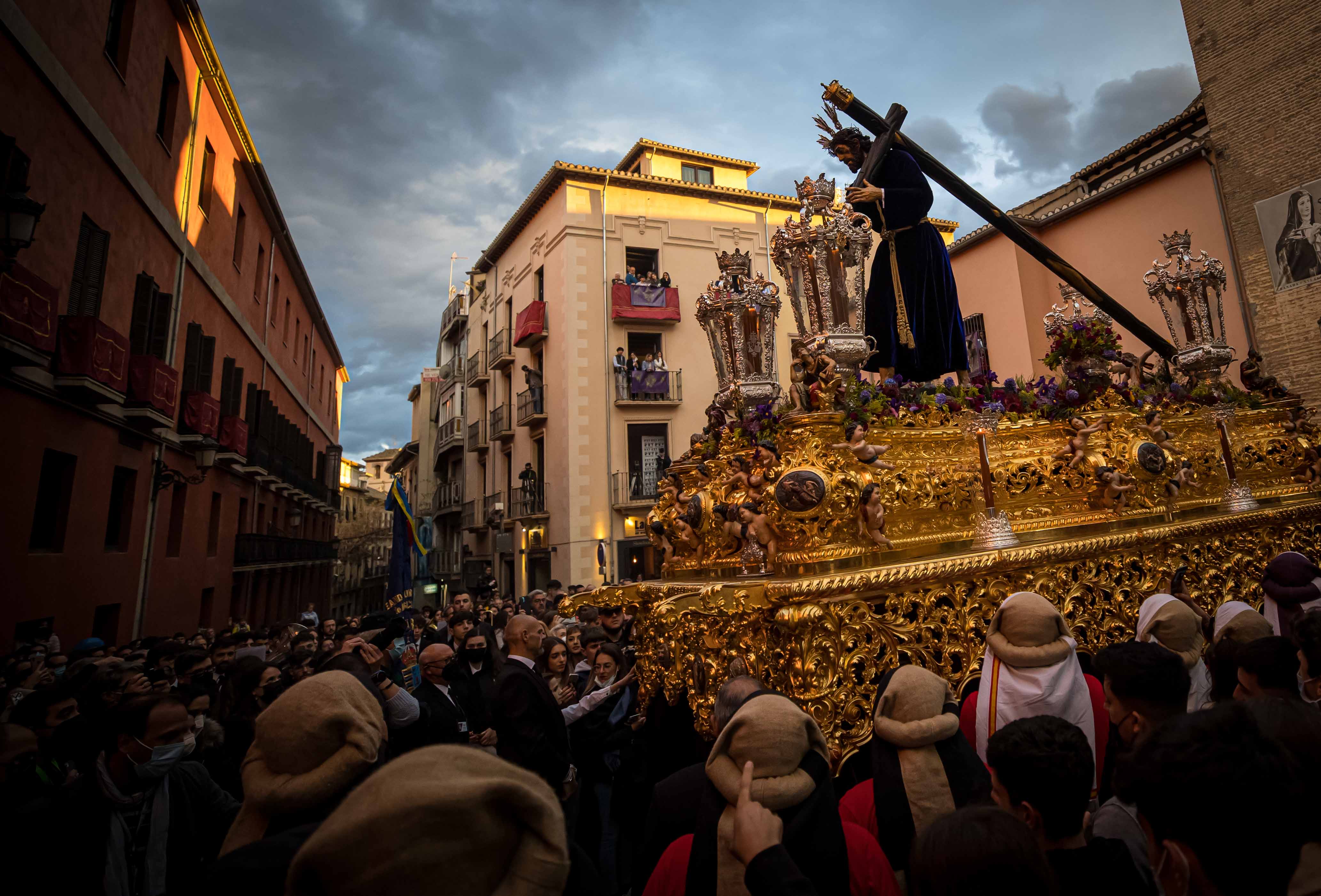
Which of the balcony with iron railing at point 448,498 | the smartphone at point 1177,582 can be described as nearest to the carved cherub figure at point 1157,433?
the smartphone at point 1177,582

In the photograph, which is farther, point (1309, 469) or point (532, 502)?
point (532, 502)

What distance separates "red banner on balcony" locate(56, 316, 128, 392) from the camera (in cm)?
806

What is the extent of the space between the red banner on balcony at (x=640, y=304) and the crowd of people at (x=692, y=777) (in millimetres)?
16469

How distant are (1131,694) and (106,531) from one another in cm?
1201

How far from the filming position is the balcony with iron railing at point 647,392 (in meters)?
20.0

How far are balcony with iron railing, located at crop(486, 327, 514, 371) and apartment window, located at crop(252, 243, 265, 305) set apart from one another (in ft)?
24.4

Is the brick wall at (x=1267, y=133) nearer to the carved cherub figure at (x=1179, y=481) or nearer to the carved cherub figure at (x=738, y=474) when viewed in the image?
the carved cherub figure at (x=1179, y=481)

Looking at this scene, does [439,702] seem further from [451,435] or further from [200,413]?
[451,435]

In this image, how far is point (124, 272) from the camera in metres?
9.80

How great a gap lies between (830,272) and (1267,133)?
1165 centimetres

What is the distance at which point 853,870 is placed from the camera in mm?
1957

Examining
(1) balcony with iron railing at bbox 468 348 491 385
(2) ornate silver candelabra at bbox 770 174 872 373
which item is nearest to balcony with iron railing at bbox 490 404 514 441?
(1) balcony with iron railing at bbox 468 348 491 385

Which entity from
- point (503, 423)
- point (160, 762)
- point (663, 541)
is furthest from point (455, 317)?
point (160, 762)

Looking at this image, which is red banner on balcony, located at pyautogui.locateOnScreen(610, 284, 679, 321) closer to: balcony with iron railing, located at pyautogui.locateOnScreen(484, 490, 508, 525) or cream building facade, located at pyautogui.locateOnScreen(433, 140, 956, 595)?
cream building facade, located at pyautogui.locateOnScreen(433, 140, 956, 595)
